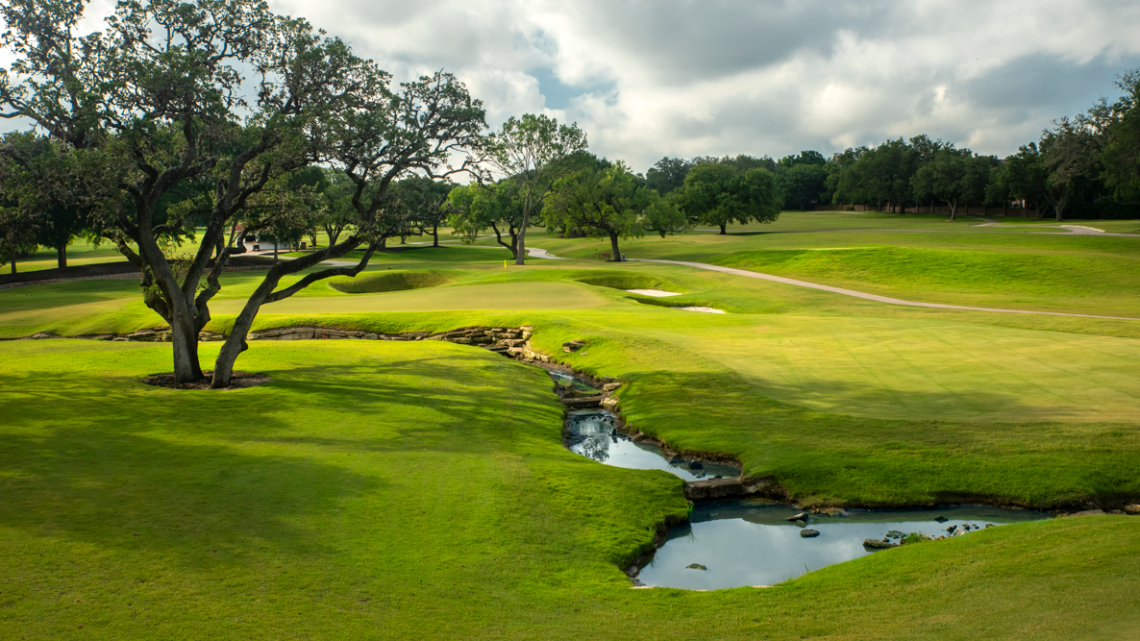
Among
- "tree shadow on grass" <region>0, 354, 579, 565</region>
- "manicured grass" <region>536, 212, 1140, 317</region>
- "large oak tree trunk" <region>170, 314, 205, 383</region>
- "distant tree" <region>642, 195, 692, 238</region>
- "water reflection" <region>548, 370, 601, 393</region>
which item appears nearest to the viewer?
"tree shadow on grass" <region>0, 354, 579, 565</region>

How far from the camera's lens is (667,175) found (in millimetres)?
176750

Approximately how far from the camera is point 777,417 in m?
16.8

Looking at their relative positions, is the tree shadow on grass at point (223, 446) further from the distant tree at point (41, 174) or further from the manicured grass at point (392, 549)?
the distant tree at point (41, 174)

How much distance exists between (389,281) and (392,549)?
4855 centimetres

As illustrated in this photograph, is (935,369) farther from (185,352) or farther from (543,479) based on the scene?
(185,352)

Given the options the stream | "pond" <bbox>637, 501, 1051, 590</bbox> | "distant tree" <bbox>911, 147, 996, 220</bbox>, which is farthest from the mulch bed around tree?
"distant tree" <bbox>911, 147, 996, 220</bbox>

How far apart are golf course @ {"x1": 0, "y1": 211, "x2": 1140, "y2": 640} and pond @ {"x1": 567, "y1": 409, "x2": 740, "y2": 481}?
0.57 metres

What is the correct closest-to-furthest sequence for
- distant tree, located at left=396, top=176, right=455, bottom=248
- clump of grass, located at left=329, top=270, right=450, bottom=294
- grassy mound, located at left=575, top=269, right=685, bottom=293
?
distant tree, located at left=396, top=176, right=455, bottom=248, grassy mound, located at left=575, top=269, right=685, bottom=293, clump of grass, located at left=329, top=270, right=450, bottom=294

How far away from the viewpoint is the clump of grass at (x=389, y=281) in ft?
178

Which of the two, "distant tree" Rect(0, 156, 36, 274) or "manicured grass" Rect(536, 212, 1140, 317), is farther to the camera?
"manicured grass" Rect(536, 212, 1140, 317)

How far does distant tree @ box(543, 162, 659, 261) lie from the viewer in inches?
2822

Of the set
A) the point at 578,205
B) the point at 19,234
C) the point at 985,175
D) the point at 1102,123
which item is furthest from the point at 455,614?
the point at 985,175

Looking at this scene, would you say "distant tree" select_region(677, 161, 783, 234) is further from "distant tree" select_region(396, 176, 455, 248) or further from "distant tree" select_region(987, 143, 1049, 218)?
"distant tree" select_region(396, 176, 455, 248)

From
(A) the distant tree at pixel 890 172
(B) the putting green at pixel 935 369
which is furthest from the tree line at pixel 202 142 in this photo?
(A) the distant tree at pixel 890 172
